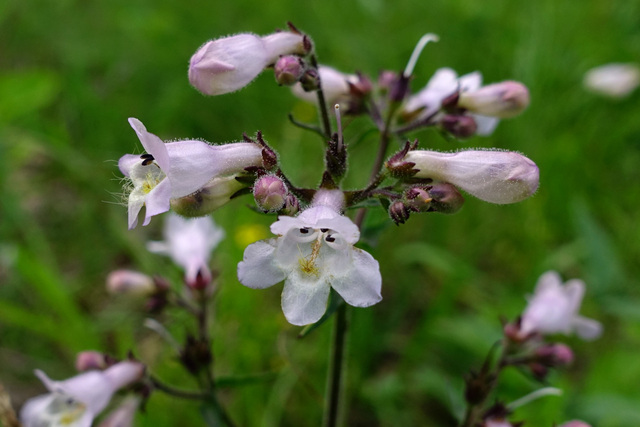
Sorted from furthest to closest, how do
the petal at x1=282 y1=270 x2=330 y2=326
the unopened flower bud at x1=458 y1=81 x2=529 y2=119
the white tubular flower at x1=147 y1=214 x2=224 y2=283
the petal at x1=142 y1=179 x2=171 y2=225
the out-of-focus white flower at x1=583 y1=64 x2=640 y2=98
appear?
1. the out-of-focus white flower at x1=583 y1=64 x2=640 y2=98
2. the white tubular flower at x1=147 y1=214 x2=224 y2=283
3. the unopened flower bud at x1=458 y1=81 x2=529 y2=119
4. the petal at x1=282 y1=270 x2=330 y2=326
5. the petal at x1=142 y1=179 x2=171 y2=225

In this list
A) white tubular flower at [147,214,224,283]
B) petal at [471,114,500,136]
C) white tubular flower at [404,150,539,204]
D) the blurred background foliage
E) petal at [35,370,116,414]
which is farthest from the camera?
the blurred background foliage

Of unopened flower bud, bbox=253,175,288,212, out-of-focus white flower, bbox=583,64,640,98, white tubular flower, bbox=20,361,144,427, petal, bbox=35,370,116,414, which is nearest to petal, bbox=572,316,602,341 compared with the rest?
unopened flower bud, bbox=253,175,288,212

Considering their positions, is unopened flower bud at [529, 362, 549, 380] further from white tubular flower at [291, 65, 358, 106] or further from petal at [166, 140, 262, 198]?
petal at [166, 140, 262, 198]

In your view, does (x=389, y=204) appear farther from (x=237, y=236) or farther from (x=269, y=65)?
(x=237, y=236)

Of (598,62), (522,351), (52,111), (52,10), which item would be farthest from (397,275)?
(52,10)

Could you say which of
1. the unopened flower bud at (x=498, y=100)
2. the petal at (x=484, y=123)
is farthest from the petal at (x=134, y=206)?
the petal at (x=484, y=123)

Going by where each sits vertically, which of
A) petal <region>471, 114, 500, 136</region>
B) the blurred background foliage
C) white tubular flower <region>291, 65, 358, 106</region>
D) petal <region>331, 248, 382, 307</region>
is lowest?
the blurred background foliage
